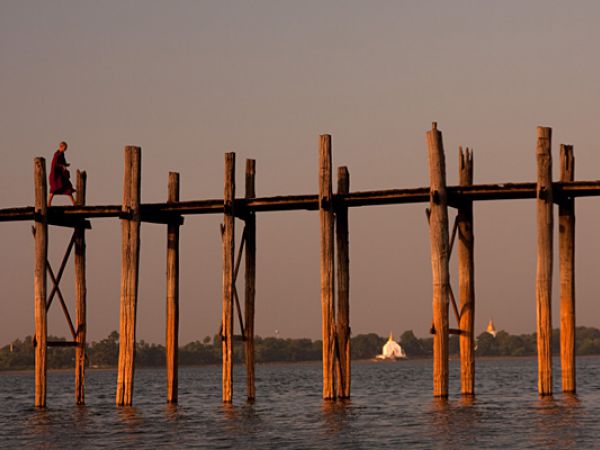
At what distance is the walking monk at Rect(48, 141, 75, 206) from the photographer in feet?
108

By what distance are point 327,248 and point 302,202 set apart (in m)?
1.26

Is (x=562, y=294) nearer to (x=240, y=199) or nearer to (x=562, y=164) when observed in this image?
(x=562, y=164)

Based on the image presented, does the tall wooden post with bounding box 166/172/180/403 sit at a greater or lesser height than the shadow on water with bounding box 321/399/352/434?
greater

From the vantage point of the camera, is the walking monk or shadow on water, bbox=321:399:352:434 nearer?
shadow on water, bbox=321:399:352:434

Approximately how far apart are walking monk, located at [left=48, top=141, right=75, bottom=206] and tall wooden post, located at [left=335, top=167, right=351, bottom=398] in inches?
260

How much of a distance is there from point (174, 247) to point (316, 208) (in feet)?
12.4

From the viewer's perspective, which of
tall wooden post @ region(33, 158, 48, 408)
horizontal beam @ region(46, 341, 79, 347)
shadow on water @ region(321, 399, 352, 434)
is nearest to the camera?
shadow on water @ region(321, 399, 352, 434)

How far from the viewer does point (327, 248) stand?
3044 centimetres

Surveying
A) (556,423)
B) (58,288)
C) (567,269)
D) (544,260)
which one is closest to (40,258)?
(58,288)

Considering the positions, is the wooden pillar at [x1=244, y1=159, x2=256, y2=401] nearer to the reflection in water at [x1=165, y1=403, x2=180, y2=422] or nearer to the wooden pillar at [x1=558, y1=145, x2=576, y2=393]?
the reflection in water at [x1=165, y1=403, x2=180, y2=422]

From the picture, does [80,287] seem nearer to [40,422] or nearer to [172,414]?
[40,422]

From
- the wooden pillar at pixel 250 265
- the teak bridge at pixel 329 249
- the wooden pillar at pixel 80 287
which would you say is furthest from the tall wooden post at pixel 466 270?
the wooden pillar at pixel 80 287

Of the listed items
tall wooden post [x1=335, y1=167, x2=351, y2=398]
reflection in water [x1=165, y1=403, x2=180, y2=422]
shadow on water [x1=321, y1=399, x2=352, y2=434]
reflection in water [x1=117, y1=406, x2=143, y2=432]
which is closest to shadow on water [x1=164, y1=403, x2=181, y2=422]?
reflection in water [x1=165, y1=403, x2=180, y2=422]

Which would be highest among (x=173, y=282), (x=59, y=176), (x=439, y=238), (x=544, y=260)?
(x=59, y=176)
